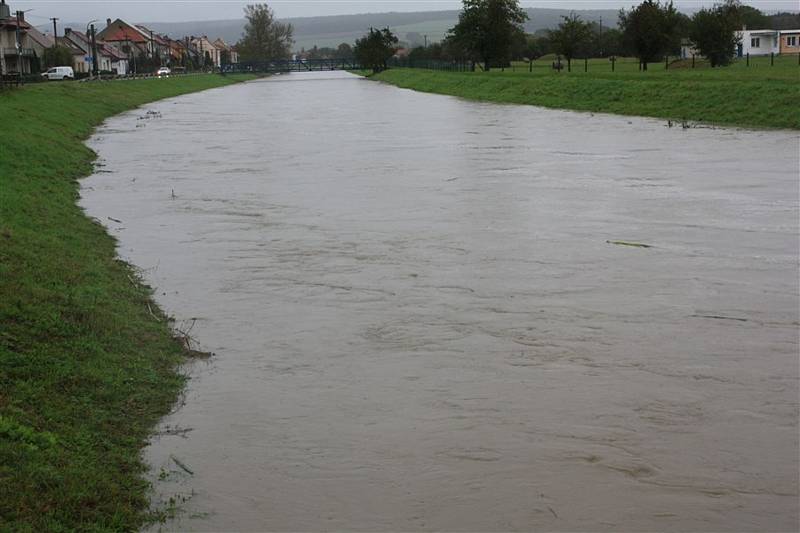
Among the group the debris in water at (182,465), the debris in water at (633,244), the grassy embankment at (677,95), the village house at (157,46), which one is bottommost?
the debris in water at (182,465)

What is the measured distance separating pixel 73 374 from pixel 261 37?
7374 inches

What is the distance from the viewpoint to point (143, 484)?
6.83 metres

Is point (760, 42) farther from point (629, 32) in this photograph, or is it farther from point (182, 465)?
point (182, 465)

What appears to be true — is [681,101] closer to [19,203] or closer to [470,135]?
[470,135]

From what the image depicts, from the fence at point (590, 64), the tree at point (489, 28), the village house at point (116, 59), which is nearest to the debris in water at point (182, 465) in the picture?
the fence at point (590, 64)

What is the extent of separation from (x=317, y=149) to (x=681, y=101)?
16149 mm

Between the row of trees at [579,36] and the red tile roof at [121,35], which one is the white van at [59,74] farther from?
the red tile roof at [121,35]

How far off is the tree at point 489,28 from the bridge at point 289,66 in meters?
64.3

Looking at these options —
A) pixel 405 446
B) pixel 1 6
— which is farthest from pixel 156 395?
pixel 1 6

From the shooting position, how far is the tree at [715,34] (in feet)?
194

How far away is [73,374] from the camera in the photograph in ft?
26.9

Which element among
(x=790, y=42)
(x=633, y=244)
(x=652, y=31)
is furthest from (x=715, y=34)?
(x=633, y=244)

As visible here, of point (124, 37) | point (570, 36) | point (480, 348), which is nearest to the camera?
point (480, 348)

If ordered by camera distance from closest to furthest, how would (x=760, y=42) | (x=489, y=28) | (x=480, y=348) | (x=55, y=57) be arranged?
1. (x=480, y=348)
2. (x=489, y=28)
3. (x=760, y=42)
4. (x=55, y=57)
